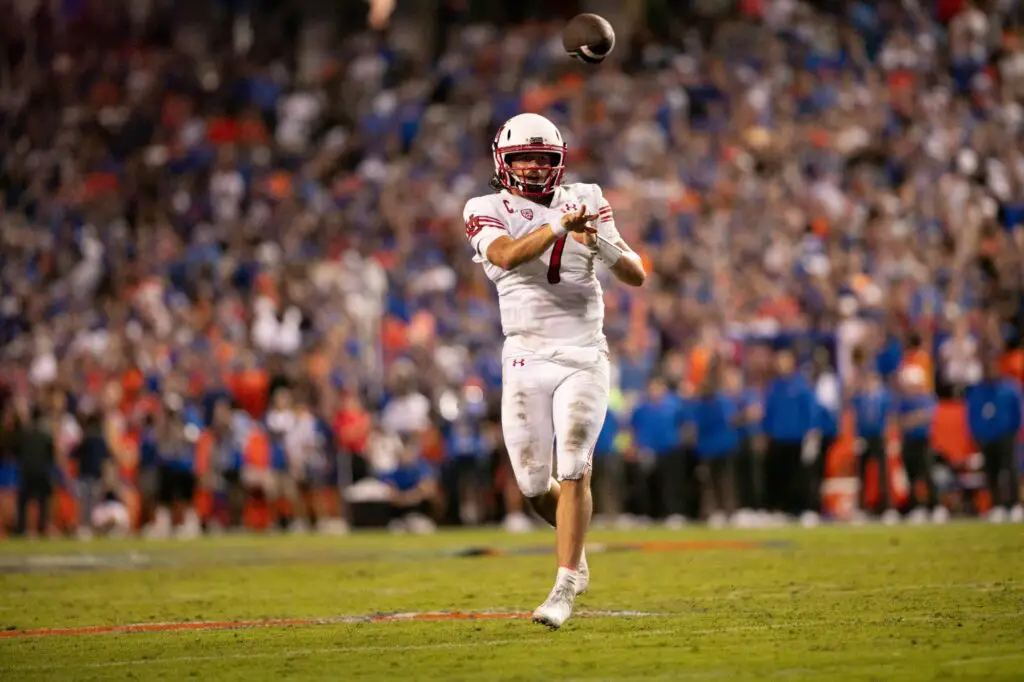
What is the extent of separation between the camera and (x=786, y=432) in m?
17.6

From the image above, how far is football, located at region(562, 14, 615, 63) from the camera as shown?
29.8ft

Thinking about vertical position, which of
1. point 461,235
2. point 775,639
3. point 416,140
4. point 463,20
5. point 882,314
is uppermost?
point 463,20

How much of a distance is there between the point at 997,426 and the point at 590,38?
8994 millimetres

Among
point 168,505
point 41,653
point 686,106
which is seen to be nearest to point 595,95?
point 686,106

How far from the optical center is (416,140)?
2414 centimetres

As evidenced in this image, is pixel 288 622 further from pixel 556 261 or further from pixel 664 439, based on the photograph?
pixel 664 439

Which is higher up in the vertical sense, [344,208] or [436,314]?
[344,208]

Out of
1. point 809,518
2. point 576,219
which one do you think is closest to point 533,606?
point 576,219

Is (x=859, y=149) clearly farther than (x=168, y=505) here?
Yes

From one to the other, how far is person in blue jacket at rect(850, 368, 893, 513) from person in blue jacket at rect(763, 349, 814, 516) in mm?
530

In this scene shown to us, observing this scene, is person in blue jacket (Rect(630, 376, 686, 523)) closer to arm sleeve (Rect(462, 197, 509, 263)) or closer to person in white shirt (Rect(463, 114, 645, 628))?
person in white shirt (Rect(463, 114, 645, 628))

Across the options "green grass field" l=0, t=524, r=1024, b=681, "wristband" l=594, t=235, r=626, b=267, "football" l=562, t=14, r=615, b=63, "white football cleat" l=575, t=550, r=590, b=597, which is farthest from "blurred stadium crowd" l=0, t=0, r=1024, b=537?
"wristband" l=594, t=235, r=626, b=267

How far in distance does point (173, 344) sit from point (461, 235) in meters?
3.63

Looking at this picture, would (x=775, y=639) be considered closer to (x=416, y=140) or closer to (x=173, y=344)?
→ (x=173, y=344)
